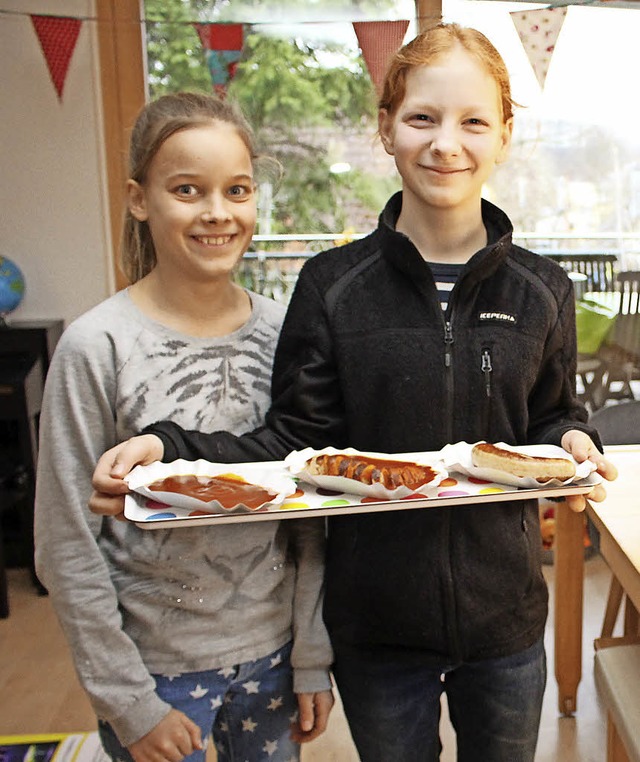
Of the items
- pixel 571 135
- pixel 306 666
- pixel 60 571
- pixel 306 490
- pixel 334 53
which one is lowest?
pixel 306 666

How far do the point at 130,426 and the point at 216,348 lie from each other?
6.5 inches

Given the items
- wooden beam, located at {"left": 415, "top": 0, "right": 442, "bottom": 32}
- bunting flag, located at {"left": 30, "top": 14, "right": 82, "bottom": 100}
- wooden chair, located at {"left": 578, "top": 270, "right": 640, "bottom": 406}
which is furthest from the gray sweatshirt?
wooden chair, located at {"left": 578, "top": 270, "right": 640, "bottom": 406}

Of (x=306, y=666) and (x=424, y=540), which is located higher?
(x=424, y=540)

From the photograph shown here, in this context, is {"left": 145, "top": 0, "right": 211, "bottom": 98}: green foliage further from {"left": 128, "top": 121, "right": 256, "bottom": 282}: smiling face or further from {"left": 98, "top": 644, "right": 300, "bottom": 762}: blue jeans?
{"left": 98, "top": 644, "right": 300, "bottom": 762}: blue jeans

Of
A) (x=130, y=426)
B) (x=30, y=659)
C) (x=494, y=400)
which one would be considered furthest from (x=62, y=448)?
(x=30, y=659)

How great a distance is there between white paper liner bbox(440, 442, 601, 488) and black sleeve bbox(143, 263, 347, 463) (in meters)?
0.19

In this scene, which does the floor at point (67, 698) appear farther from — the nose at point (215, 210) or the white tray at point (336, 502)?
the nose at point (215, 210)

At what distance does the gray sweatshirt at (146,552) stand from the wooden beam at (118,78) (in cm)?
228

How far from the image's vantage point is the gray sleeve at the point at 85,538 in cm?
107

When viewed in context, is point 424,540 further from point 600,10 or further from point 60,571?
point 600,10

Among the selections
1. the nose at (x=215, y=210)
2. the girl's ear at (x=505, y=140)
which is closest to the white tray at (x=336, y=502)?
the nose at (x=215, y=210)

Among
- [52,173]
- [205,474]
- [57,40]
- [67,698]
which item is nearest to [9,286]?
[52,173]

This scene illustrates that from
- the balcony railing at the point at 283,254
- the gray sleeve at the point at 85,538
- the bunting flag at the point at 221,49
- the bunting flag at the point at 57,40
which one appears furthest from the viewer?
the balcony railing at the point at 283,254

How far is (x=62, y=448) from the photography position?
1070 mm
